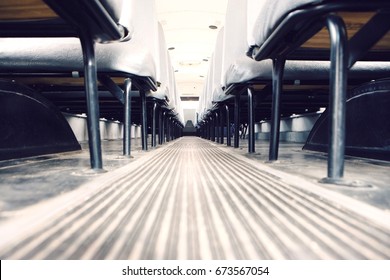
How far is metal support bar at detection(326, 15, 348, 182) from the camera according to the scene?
0.71m

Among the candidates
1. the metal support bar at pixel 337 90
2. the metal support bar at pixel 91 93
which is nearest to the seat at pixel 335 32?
the metal support bar at pixel 337 90

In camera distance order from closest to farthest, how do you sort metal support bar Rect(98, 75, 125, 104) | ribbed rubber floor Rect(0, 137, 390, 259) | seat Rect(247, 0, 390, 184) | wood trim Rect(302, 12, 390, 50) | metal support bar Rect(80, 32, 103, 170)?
ribbed rubber floor Rect(0, 137, 390, 259) < seat Rect(247, 0, 390, 184) < wood trim Rect(302, 12, 390, 50) < metal support bar Rect(80, 32, 103, 170) < metal support bar Rect(98, 75, 125, 104)

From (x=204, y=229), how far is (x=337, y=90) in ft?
1.68

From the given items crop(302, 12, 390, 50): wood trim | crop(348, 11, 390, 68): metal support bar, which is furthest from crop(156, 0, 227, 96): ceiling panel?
crop(348, 11, 390, 68): metal support bar

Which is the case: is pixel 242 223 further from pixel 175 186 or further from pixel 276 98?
pixel 276 98

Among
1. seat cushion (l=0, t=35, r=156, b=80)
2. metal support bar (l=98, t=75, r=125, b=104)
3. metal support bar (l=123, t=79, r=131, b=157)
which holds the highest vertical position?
seat cushion (l=0, t=35, r=156, b=80)

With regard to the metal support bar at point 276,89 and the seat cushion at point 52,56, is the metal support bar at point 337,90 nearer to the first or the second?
the metal support bar at point 276,89

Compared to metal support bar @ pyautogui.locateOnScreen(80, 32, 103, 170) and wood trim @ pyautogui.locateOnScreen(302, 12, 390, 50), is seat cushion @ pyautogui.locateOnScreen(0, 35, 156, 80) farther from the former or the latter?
wood trim @ pyautogui.locateOnScreen(302, 12, 390, 50)

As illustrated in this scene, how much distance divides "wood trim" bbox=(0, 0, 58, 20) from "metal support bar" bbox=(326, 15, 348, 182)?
2.39 feet

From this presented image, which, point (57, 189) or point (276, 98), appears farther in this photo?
point (276, 98)

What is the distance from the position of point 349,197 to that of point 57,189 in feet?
2.01
